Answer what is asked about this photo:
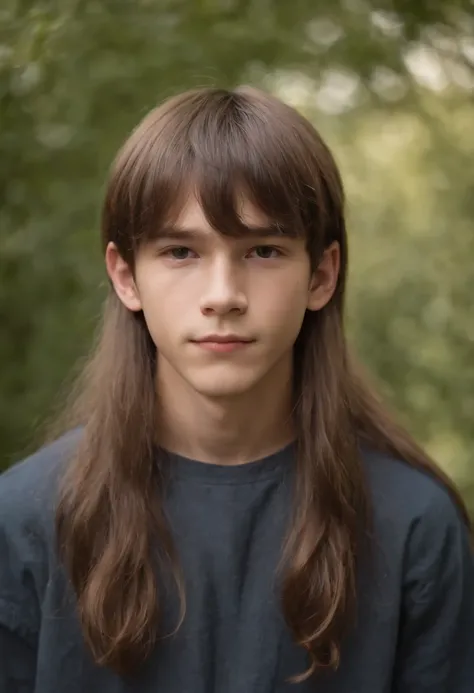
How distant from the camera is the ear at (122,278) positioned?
1378 mm

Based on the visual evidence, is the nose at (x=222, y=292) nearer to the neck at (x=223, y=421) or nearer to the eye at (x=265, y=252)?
the eye at (x=265, y=252)

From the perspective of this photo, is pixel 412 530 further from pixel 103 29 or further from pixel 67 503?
pixel 103 29

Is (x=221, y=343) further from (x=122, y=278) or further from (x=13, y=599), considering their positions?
(x=13, y=599)

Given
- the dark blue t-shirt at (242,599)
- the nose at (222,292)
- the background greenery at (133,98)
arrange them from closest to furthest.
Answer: the nose at (222,292), the dark blue t-shirt at (242,599), the background greenery at (133,98)

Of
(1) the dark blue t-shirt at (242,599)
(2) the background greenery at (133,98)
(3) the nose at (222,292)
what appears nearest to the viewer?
(3) the nose at (222,292)

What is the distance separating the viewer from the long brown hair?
128 centimetres

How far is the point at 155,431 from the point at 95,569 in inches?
8.0

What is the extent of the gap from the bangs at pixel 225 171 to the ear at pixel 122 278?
0.06ft

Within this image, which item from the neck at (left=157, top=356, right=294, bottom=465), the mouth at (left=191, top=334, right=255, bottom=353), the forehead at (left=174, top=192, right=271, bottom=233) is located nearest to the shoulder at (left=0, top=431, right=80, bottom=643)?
the neck at (left=157, top=356, right=294, bottom=465)

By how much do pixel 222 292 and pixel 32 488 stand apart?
40 cm

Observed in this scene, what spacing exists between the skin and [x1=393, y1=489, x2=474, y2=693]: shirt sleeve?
1.00 ft

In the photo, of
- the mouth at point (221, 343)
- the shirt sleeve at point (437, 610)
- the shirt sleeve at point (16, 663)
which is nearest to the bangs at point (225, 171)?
the mouth at point (221, 343)

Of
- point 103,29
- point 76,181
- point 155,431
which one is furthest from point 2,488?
point 103,29

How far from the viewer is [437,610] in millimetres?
1416
